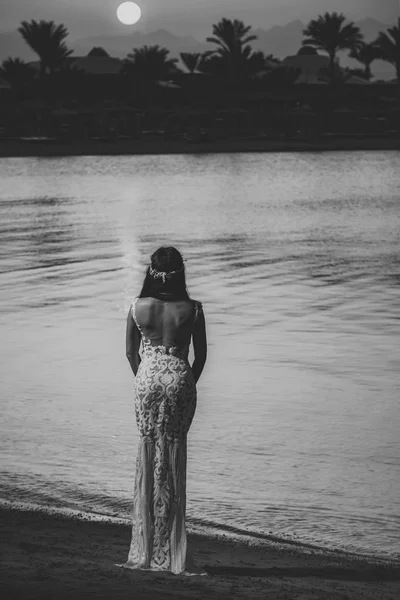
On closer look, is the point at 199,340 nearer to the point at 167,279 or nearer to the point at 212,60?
the point at 167,279

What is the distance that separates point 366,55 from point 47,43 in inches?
1266

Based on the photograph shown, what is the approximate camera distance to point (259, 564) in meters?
6.55

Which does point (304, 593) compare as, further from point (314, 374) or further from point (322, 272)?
point (322, 272)

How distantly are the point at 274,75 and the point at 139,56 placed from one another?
11.1 m

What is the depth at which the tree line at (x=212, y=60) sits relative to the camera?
99.8 meters

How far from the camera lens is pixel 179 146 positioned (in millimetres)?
89312

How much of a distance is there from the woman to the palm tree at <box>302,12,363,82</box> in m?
109

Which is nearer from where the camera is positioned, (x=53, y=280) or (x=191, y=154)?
(x=53, y=280)

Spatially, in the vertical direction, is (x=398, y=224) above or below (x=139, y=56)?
below

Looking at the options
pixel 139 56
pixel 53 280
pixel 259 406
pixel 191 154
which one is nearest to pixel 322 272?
pixel 53 280

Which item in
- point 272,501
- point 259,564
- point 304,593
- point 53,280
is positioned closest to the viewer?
point 304,593

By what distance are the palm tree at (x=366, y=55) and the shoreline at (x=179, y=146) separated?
60.0 feet

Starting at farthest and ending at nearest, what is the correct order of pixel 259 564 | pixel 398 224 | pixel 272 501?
pixel 398 224 → pixel 272 501 → pixel 259 564

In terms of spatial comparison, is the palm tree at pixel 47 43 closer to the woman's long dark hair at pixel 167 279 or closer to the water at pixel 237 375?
the water at pixel 237 375
